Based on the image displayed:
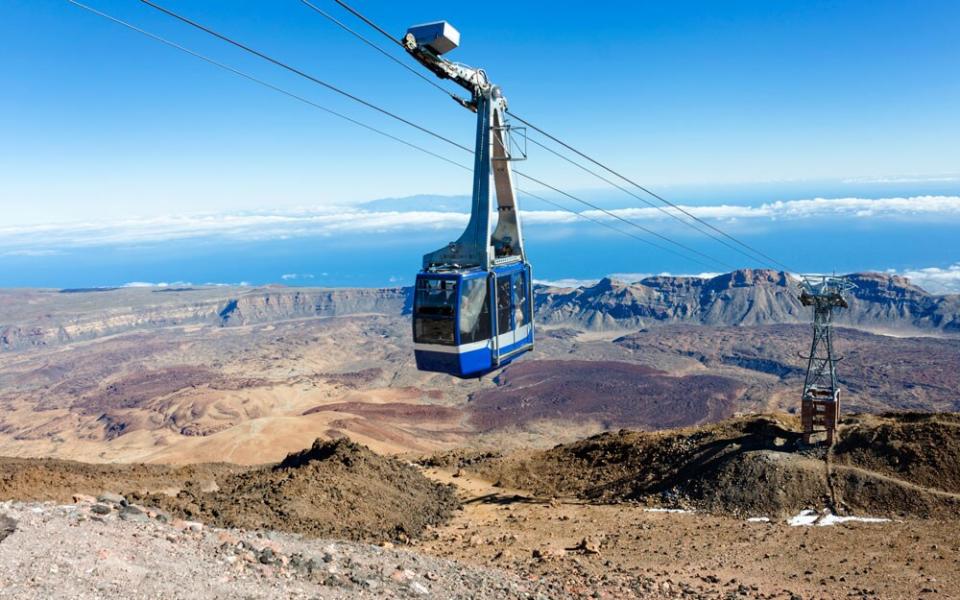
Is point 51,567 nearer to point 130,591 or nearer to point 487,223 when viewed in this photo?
point 130,591

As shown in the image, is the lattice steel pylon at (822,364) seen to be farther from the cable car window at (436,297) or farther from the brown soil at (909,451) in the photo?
the cable car window at (436,297)

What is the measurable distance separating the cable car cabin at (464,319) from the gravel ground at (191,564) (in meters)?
5.79

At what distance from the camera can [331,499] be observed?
21.0 metres

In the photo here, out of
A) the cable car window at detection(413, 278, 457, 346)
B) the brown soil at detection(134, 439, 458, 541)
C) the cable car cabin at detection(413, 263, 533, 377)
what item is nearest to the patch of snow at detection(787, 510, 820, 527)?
the cable car cabin at detection(413, 263, 533, 377)

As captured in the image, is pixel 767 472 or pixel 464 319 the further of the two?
pixel 767 472

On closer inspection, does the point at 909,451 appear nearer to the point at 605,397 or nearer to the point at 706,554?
the point at 706,554

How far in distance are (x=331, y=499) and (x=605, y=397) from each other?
83027 mm

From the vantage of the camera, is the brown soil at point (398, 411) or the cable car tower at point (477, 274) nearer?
the cable car tower at point (477, 274)

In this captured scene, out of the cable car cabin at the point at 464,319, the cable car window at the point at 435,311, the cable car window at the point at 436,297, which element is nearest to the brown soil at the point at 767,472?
the cable car cabin at the point at 464,319

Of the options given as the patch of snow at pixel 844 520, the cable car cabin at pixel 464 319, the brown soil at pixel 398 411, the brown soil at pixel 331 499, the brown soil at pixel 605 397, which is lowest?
the brown soil at pixel 605 397

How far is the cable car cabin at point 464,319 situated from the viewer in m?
19.1

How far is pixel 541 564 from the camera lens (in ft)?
57.2

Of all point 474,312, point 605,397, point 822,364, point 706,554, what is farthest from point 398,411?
point 706,554

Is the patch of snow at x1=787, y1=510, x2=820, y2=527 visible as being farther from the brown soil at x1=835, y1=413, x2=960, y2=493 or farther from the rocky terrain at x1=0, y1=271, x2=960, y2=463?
the rocky terrain at x1=0, y1=271, x2=960, y2=463
